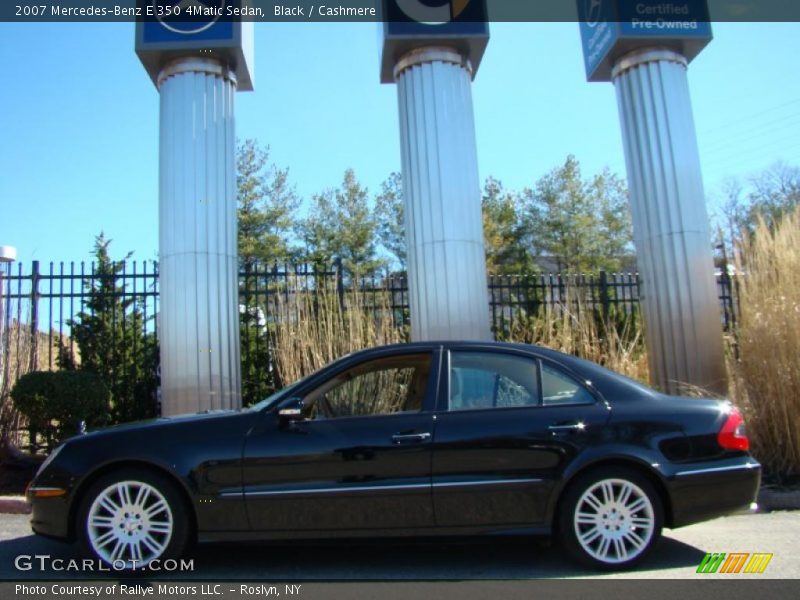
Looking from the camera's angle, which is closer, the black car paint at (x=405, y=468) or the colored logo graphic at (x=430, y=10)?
the black car paint at (x=405, y=468)

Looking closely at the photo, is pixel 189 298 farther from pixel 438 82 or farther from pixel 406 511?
pixel 406 511

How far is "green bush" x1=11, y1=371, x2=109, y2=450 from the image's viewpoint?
24.8 ft

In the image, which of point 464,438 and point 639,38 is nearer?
point 464,438

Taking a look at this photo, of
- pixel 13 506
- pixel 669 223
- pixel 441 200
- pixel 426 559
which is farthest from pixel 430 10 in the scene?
pixel 13 506

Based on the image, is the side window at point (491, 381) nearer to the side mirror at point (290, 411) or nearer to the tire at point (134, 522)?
the side mirror at point (290, 411)

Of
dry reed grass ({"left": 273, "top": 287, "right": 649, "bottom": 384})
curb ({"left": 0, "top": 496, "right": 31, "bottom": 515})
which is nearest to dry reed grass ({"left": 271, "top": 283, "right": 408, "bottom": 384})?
dry reed grass ({"left": 273, "top": 287, "right": 649, "bottom": 384})

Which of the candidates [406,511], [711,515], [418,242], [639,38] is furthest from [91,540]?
[639,38]

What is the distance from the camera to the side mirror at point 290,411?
13.9 feet

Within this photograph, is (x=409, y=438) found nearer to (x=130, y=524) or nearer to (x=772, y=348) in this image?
(x=130, y=524)

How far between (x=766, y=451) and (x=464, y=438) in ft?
14.7

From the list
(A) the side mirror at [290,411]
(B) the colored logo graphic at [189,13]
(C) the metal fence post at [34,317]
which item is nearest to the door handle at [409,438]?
(A) the side mirror at [290,411]

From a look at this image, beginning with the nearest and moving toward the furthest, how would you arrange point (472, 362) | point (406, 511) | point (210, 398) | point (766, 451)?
1. point (406, 511)
2. point (472, 362)
3. point (766, 451)
4. point (210, 398)

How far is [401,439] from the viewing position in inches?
165

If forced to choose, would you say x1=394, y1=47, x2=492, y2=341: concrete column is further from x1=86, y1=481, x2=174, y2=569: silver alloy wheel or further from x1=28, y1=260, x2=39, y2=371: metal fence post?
x1=28, y1=260, x2=39, y2=371: metal fence post
